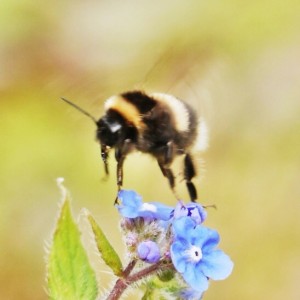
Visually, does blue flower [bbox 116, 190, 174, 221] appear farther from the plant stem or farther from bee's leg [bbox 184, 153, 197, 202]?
bee's leg [bbox 184, 153, 197, 202]

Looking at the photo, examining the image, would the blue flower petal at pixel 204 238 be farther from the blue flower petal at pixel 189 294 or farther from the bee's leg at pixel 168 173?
the bee's leg at pixel 168 173

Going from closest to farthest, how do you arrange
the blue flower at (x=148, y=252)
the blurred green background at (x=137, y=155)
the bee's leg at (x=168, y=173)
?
the blue flower at (x=148, y=252)
the bee's leg at (x=168, y=173)
the blurred green background at (x=137, y=155)

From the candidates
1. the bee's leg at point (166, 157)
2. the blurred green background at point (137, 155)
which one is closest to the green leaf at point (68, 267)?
the bee's leg at point (166, 157)

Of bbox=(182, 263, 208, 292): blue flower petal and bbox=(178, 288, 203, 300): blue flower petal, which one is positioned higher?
bbox=(178, 288, 203, 300): blue flower petal

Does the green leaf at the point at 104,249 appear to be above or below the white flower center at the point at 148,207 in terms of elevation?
below

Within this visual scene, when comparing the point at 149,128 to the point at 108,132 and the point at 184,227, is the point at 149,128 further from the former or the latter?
the point at 184,227

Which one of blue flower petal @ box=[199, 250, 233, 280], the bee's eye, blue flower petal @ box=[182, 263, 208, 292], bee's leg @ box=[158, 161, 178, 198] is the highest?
bee's leg @ box=[158, 161, 178, 198]

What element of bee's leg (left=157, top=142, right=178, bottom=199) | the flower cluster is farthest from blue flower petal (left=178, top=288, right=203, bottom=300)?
bee's leg (left=157, top=142, right=178, bottom=199)
